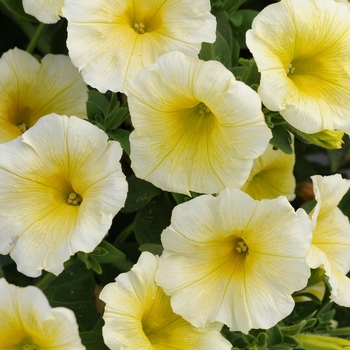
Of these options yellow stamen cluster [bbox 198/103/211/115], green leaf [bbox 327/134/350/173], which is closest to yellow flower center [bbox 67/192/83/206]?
yellow stamen cluster [bbox 198/103/211/115]

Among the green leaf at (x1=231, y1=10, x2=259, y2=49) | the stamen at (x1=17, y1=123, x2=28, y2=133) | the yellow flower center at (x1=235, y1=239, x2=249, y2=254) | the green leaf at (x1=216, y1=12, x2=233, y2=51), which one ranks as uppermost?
the green leaf at (x1=216, y1=12, x2=233, y2=51)

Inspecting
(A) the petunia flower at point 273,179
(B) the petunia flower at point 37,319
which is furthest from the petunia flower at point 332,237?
(B) the petunia flower at point 37,319

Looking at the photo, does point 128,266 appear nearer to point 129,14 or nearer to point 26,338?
point 26,338

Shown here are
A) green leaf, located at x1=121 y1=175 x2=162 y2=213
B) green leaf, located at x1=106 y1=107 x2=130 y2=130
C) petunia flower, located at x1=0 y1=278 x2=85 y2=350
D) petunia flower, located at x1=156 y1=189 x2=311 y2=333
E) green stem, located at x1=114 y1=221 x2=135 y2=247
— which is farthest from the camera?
green stem, located at x1=114 y1=221 x2=135 y2=247

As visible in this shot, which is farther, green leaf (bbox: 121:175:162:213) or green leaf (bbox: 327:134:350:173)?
green leaf (bbox: 327:134:350:173)

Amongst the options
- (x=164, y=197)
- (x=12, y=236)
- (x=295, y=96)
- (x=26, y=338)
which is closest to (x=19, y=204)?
(x=12, y=236)

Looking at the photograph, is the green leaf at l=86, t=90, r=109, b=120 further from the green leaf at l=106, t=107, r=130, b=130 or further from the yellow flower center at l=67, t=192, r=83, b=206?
the yellow flower center at l=67, t=192, r=83, b=206
